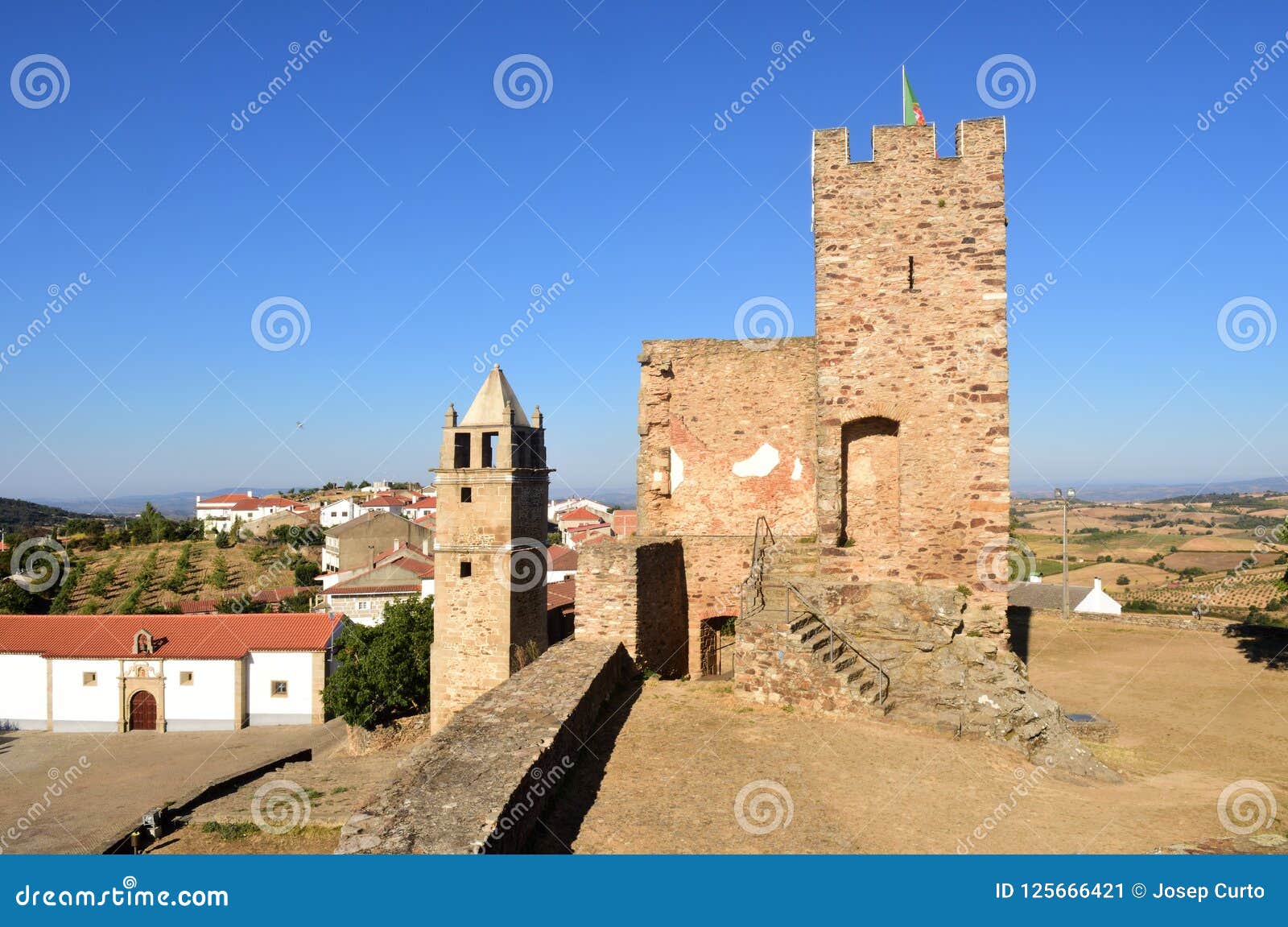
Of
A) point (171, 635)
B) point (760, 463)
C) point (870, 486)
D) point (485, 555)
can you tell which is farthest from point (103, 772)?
point (870, 486)

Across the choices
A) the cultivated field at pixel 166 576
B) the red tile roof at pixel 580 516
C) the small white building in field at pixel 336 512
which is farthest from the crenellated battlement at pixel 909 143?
the small white building in field at pixel 336 512

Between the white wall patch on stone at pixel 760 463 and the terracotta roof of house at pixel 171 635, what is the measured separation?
80.5ft

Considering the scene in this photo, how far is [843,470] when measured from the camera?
1082 centimetres

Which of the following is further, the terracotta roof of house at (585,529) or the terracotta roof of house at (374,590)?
the terracotta roof of house at (585,529)

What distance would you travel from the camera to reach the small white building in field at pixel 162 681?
104ft

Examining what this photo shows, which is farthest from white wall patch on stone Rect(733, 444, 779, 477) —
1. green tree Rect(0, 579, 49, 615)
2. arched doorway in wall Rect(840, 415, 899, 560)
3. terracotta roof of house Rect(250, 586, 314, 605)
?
green tree Rect(0, 579, 49, 615)

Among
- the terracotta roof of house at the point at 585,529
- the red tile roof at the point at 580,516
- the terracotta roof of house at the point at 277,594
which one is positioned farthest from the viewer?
the red tile roof at the point at 580,516

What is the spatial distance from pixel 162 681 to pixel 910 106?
34056mm
